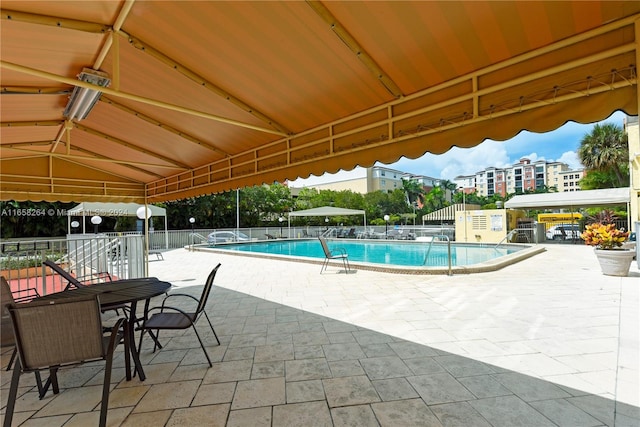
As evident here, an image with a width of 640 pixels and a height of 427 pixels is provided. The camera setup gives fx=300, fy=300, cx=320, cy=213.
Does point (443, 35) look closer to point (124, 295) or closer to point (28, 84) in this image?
point (124, 295)

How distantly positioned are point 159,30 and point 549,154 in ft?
345

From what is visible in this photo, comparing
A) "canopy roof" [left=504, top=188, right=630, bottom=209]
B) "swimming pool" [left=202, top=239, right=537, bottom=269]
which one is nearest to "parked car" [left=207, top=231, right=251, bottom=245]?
"swimming pool" [left=202, top=239, right=537, bottom=269]

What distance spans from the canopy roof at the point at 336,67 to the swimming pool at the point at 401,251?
7809 mm

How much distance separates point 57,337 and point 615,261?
8.93 meters

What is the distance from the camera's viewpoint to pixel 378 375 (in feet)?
8.52

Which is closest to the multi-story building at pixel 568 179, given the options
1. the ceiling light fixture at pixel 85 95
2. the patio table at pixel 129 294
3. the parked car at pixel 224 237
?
the parked car at pixel 224 237

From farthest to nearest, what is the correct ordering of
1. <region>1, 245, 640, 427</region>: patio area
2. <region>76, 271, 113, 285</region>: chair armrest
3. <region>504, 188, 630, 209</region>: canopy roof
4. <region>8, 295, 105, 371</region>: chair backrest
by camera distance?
<region>504, 188, 630, 209</region>: canopy roof
<region>76, 271, 113, 285</region>: chair armrest
<region>1, 245, 640, 427</region>: patio area
<region>8, 295, 105, 371</region>: chair backrest

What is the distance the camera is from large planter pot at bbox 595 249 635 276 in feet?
20.0

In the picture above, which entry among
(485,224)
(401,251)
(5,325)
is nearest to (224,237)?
(401,251)

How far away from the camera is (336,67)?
8.48 feet

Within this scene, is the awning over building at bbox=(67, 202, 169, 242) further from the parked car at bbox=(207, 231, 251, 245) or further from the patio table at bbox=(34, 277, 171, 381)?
the patio table at bbox=(34, 277, 171, 381)

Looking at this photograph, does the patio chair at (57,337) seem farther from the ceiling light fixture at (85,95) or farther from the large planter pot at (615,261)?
the large planter pot at (615,261)

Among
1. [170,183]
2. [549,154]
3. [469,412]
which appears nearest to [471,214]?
[170,183]

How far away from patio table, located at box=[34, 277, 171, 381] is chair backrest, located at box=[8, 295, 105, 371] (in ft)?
1.46
